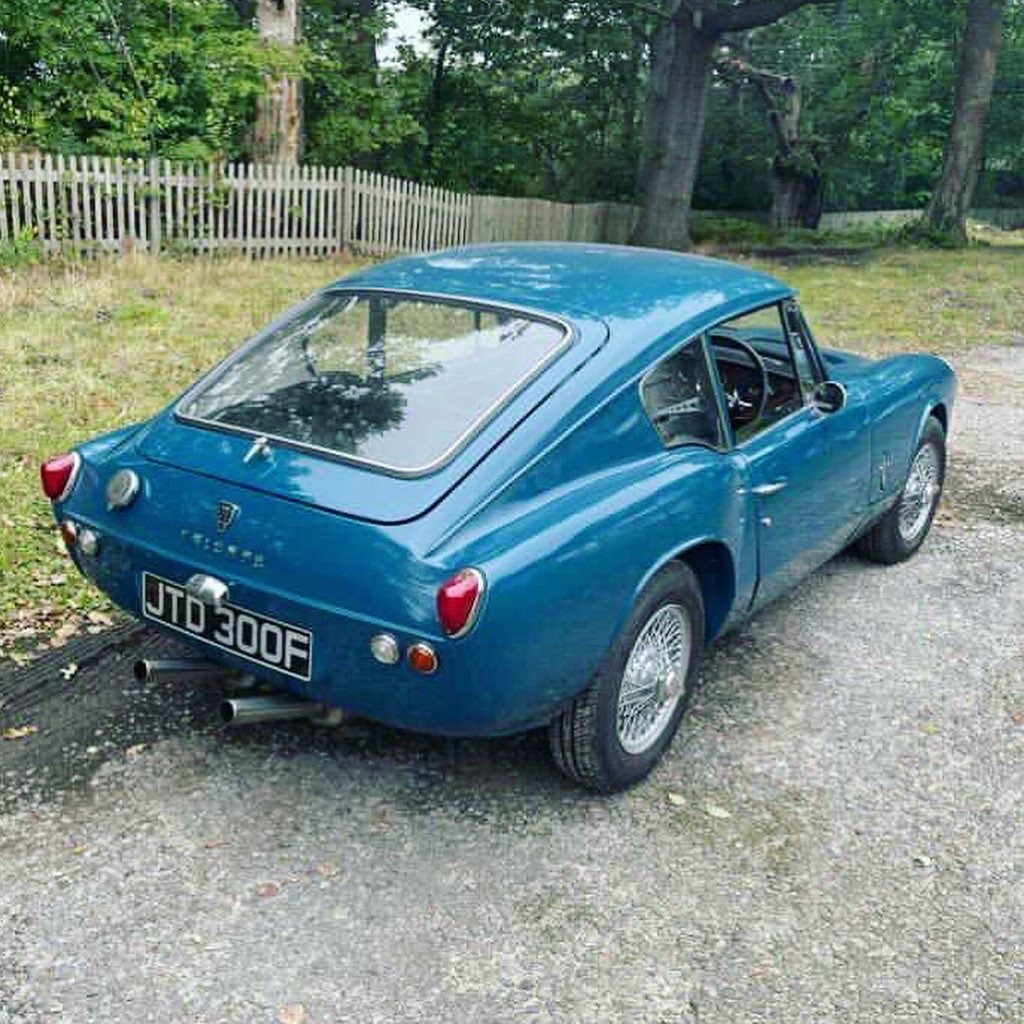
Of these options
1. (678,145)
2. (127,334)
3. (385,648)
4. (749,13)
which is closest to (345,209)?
(127,334)

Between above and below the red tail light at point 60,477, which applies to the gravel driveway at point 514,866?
below

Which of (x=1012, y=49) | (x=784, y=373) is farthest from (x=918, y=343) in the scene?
(x=1012, y=49)

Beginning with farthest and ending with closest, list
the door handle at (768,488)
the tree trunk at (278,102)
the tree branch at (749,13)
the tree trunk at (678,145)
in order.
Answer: the tree trunk at (678,145), the tree branch at (749,13), the tree trunk at (278,102), the door handle at (768,488)

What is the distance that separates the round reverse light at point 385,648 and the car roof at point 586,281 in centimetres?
130

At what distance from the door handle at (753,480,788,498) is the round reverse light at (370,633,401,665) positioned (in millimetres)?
1573

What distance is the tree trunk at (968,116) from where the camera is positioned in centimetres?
2128

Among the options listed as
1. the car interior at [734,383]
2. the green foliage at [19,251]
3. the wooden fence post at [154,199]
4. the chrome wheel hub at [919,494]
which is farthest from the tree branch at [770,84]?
the car interior at [734,383]

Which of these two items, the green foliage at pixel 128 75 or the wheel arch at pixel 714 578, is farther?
the green foliage at pixel 128 75

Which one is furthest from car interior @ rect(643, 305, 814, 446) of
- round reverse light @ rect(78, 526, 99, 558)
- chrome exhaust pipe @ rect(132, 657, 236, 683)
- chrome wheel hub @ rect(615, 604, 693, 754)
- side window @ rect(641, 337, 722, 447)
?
round reverse light @ rect(78, 526, 99, 558)

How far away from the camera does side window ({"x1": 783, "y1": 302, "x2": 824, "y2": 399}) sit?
14.5 feet

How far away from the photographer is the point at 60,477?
11.8ft

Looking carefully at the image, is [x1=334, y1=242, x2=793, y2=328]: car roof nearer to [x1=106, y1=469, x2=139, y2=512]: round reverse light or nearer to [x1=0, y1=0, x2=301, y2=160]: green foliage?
[x1=106, y1=469, x2=139, y2=512]: round reverse light

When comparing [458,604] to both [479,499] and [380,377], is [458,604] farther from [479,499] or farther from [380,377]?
[380,377]

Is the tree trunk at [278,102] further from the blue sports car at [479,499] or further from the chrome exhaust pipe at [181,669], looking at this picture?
the chrome exhaust pipe at [181,669]
